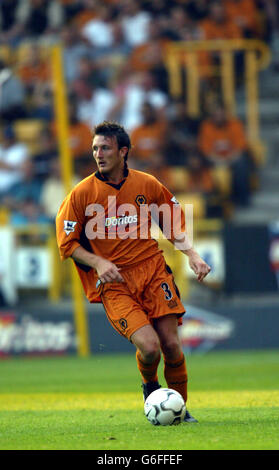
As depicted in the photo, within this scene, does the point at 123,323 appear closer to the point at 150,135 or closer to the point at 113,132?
the point at 113,132

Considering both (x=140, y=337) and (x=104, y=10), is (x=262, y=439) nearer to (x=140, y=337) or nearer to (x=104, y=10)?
(x=140, y=337)

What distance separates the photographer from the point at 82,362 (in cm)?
1559

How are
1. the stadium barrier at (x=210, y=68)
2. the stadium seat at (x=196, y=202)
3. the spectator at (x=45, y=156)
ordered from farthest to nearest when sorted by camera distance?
the stadium barrier at (x=210, y=68), the spectator at (x=45, y=156), the stadium seat at (x=196, y=202)

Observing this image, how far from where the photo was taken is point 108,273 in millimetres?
6965

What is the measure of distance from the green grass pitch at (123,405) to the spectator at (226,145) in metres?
3.66

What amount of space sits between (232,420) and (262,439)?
1241 mm

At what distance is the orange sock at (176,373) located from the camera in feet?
24.4

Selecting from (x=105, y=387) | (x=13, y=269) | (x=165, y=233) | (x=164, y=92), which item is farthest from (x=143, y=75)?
(x=165, y=233)

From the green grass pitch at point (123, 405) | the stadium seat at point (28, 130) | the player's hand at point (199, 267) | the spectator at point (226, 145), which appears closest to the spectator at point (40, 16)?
the stadium seat at point (28, 130)

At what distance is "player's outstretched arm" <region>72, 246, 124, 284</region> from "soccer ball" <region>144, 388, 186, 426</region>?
33.1 inches

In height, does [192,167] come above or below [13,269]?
above

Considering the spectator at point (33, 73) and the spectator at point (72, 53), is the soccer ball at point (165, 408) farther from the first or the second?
the spectator at point (72, 53)

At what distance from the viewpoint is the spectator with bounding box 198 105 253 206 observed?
18406 millimetres
